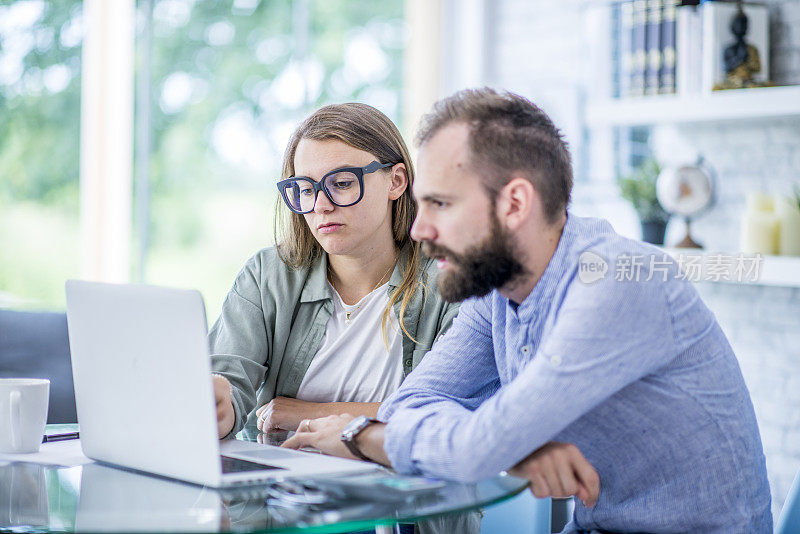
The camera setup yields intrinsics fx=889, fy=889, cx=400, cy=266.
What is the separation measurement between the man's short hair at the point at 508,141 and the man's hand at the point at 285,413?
2.11ft

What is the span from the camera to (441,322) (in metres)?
1.92

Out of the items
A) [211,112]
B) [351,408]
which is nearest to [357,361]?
[351,408]

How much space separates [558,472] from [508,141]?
0.51m

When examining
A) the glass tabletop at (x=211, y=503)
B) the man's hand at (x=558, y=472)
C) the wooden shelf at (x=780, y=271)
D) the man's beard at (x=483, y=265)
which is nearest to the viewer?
the glass tabletop at (x=211, y=503)

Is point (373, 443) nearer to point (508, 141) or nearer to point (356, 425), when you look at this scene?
point (356, 425)

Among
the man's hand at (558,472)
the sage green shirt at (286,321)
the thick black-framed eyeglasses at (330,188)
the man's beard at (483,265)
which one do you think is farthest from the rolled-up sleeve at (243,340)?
the man's hand at (558,472)

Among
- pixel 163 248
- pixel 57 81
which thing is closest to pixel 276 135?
pixel 163 248

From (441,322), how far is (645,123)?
1.73m

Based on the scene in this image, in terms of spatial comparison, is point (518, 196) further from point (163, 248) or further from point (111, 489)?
point (163, 248)

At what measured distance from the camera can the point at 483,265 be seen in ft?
4.51

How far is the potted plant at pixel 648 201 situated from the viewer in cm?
329

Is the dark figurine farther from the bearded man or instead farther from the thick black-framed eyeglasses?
the bearded man

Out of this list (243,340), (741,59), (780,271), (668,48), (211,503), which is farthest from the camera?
(668,48)

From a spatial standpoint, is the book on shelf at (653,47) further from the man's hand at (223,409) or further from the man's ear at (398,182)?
the man's hand at (223,409)
